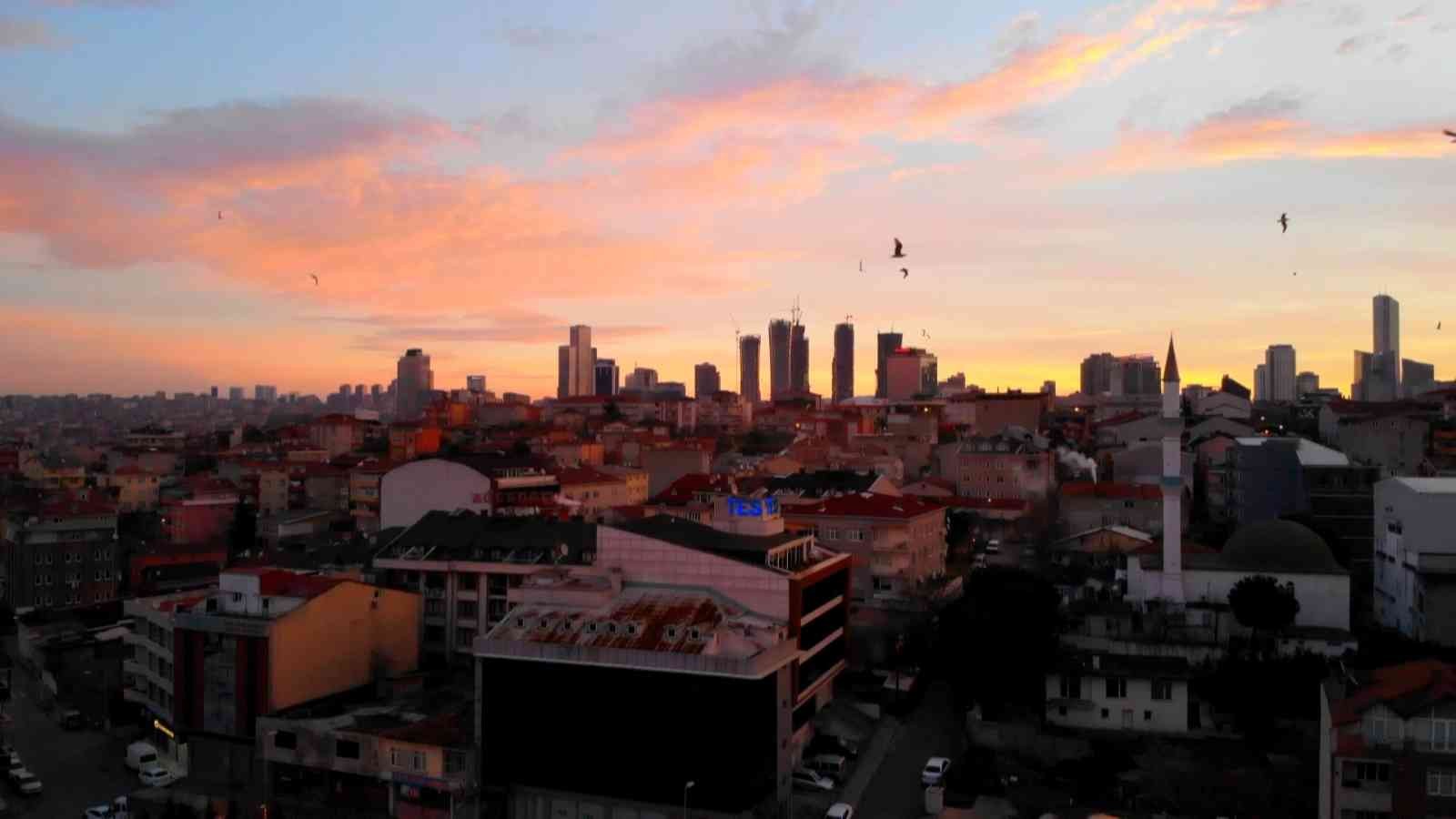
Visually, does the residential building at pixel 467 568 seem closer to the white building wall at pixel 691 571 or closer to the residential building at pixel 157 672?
the white building wall at pixel 691 571

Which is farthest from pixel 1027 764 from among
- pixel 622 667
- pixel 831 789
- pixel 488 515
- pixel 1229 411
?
pixel 1229 411

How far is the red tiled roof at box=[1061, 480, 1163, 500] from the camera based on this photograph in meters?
34.0

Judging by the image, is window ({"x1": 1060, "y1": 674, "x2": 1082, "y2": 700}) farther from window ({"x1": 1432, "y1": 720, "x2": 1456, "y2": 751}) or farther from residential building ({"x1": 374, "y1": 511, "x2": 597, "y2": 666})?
residential building ({"x1": 374, "y1": 511, "x2": 597, "y2": 666})

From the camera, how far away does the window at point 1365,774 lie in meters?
13.5

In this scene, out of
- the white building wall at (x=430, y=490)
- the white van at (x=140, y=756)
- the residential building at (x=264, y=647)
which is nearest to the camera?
the residential building at (x=264, y=647)

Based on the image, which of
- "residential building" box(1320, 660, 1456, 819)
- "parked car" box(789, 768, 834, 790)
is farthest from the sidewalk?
"residential building" box(1320, 660, 1456, 819)

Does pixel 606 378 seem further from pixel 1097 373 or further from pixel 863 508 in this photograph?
pixel 863 508

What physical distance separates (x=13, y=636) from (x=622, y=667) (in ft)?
67.4

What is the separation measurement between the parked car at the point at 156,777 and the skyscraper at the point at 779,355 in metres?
112

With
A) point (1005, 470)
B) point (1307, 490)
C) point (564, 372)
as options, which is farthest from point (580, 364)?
point (1307, 490)

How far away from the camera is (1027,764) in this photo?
17031 mm

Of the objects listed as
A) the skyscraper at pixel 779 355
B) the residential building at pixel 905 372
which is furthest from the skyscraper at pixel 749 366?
the residential building at pixel 905 372

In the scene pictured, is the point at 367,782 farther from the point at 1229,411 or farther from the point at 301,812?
the point at 1229,411

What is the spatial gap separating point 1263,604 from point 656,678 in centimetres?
1031
